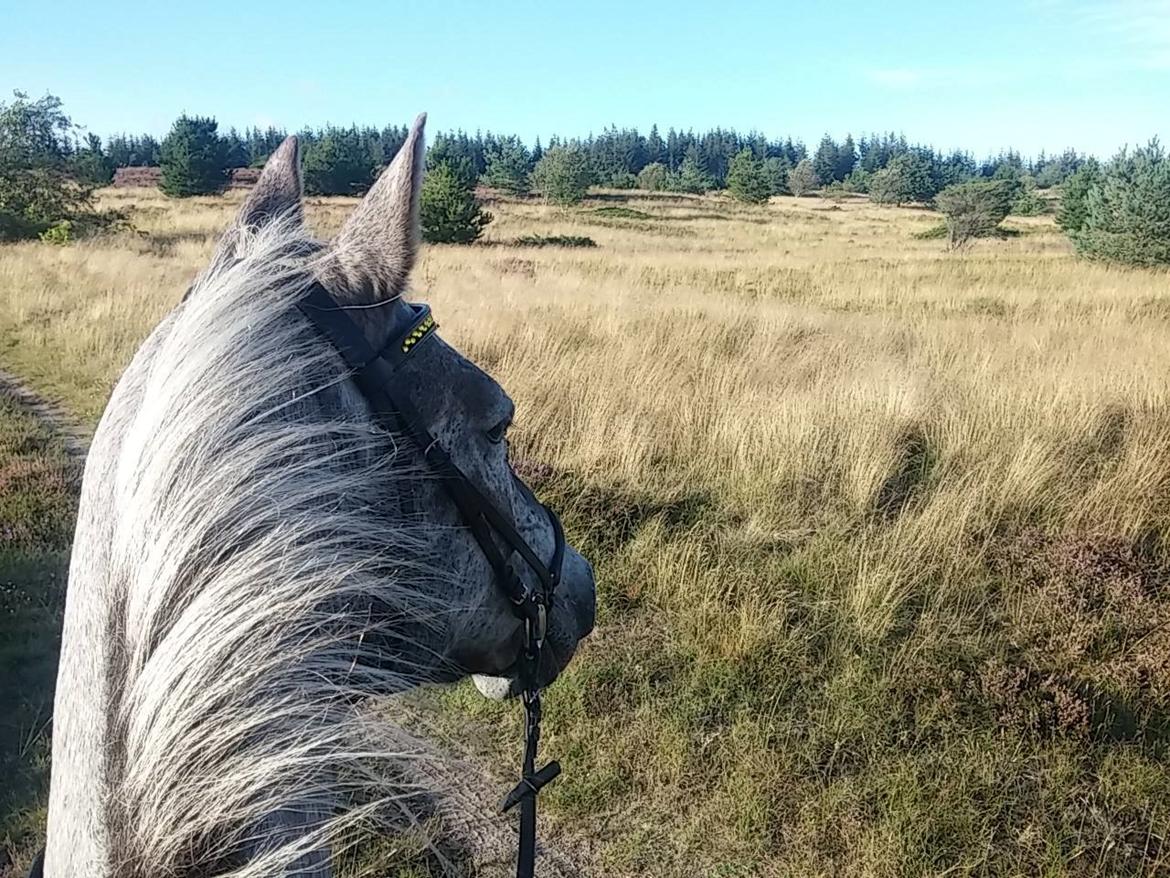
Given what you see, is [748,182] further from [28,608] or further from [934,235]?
[28,608]

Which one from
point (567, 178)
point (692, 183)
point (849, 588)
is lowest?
point (849, 588)

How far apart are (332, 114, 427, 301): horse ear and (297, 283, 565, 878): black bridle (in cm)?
6

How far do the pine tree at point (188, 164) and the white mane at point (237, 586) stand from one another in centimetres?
5139

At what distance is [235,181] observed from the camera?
176 feet

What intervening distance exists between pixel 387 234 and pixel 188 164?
169 ft

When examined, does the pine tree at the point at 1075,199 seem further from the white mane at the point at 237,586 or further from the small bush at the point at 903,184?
the white mane at the point at 237,586

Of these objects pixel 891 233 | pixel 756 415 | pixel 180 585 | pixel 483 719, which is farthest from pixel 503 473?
pixel 891 233

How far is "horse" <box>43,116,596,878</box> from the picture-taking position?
2.85ft

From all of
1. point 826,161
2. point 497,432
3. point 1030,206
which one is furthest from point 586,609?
point 826,161

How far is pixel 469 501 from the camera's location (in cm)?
129

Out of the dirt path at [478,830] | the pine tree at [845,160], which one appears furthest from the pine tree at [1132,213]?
the pine tree at [845,160]

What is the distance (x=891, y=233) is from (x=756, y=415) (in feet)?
126

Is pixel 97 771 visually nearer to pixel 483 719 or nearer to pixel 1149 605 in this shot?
pixel 483 719

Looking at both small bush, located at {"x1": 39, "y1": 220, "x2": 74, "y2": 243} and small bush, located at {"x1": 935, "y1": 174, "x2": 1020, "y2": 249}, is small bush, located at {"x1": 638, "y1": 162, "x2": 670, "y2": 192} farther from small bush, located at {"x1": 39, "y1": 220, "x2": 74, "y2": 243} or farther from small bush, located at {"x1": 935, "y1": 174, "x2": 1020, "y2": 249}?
small bush, located at {"x1": 39, "y1": 220, "x2": 74, "y2": 243}
